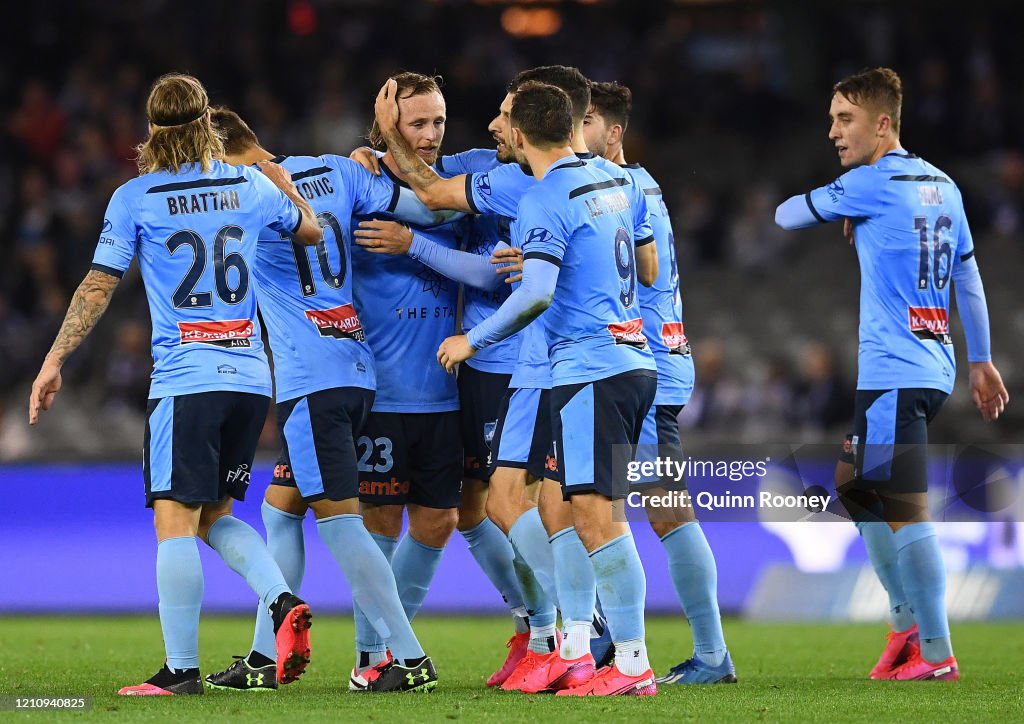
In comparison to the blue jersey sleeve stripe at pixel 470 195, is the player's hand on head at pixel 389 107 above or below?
above

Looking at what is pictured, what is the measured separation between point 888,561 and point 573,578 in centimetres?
197

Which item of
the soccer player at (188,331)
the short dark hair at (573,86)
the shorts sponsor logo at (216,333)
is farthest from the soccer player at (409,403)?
the shorts sponsor logo at (216,333)

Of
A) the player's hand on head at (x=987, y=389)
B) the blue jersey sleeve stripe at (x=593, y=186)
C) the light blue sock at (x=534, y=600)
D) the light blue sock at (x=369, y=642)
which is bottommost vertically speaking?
the light blue sock at (x=369, y=642)

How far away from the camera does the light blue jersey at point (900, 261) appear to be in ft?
23.6

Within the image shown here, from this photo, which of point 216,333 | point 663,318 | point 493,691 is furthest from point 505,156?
point 493,691

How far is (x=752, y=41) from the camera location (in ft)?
66.4

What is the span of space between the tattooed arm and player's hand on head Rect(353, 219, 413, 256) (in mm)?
1191

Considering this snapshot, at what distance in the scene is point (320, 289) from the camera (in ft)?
21.9

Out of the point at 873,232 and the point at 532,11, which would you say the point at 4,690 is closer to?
the point at 873,232

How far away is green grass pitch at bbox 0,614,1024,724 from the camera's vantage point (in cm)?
548

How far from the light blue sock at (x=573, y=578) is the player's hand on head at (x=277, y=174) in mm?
1958

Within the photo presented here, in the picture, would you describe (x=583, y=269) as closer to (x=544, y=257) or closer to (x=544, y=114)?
(x=544, y=257)

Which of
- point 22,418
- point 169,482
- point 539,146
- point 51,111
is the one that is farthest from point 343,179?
point 51,111

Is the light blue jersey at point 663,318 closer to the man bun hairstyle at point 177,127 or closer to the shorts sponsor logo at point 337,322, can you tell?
the shorts sponsor logo at point 337,322
